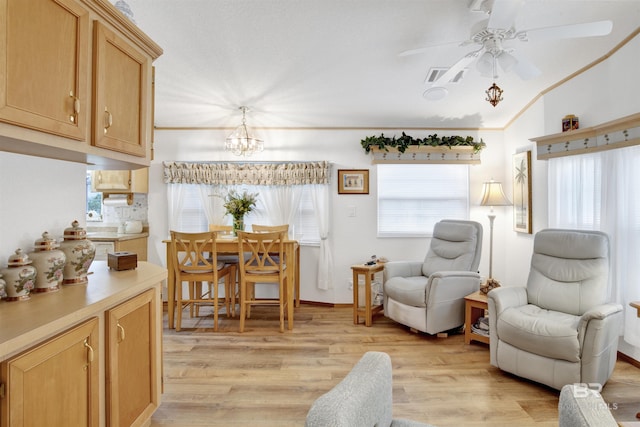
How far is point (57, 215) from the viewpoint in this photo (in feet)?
5.63

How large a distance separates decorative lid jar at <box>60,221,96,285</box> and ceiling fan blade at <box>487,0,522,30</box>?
243 centimetres

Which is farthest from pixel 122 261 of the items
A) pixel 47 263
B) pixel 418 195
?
pixel 418 195

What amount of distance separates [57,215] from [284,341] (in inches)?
84.6

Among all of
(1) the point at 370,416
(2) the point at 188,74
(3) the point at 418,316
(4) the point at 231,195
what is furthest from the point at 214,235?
(1) the point at 370,416

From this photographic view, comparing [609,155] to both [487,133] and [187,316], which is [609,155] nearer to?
[487,133]

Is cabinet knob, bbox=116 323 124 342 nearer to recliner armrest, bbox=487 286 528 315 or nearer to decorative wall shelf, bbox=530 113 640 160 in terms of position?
recliner armrest, bbox=487 286 528 315

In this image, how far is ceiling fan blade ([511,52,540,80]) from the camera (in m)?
2.15

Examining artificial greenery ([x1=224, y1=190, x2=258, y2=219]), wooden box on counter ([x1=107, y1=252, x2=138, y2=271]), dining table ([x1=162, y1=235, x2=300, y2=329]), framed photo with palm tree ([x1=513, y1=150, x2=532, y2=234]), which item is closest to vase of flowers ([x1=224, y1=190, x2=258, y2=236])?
artificial greenery ([x1=224, y1=190, x2=258, y2=219])

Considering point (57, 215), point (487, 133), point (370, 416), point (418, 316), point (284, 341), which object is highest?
point (487, 133)

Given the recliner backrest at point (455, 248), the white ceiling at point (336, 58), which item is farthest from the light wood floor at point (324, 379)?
the white ceiling at point (336, 58)

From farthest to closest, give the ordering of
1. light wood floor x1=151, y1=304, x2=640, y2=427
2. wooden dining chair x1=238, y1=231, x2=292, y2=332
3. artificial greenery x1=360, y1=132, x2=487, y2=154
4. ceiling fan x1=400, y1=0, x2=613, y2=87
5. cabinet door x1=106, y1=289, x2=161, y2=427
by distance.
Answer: artificial greenery x1=360, y1=132, x2=487, y2=154 < wooden dining chair x1=238, y1=231, x2=292, y2=332 < light wood floor x1=151, y1=304, x2=640, y2=427 < ceiling fan x1=400, y1=0, x2=613, y2=87 < cabinet door x1=106, y1=289, x2=161, y2=427

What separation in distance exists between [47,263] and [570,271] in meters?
3.41

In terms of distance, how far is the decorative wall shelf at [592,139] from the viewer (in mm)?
2537

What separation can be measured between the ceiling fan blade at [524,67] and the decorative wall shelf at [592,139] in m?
0.95
